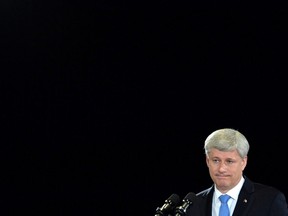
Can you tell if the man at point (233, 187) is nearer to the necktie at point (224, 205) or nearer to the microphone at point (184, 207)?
the necktie at point (224, 205)

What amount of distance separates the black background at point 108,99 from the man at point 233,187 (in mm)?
2652

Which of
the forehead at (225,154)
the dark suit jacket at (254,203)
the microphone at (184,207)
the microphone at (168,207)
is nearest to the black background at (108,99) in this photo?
the dark suit jacket at (254,203)

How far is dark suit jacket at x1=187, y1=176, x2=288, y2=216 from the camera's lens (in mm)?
3562

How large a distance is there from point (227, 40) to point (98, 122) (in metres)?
1.34

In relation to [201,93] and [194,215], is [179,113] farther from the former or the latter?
[194,215]

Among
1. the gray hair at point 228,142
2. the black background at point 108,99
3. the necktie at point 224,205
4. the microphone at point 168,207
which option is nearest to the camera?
the microphone at point 168,207

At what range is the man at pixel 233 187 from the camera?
11.6 ft

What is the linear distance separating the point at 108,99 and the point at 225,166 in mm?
3197

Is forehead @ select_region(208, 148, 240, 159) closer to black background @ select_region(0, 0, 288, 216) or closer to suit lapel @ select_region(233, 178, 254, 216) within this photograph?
suit lapel @ select_region(233, 178, 254, 216)

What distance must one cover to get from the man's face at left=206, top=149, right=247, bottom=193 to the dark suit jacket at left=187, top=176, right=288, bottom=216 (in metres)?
0.09

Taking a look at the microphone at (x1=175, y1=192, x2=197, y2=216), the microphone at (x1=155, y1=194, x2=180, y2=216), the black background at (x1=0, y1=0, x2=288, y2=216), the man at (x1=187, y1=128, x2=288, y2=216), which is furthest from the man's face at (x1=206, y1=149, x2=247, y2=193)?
the black background at (x1=0, y1=0, x2=288, y2=216)

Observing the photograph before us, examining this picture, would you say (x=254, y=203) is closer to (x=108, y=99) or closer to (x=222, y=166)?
(x=222, y=166)

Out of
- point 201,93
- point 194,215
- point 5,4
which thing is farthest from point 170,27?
point 194,215

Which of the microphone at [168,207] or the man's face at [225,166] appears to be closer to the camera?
the microphone at [168,207]
